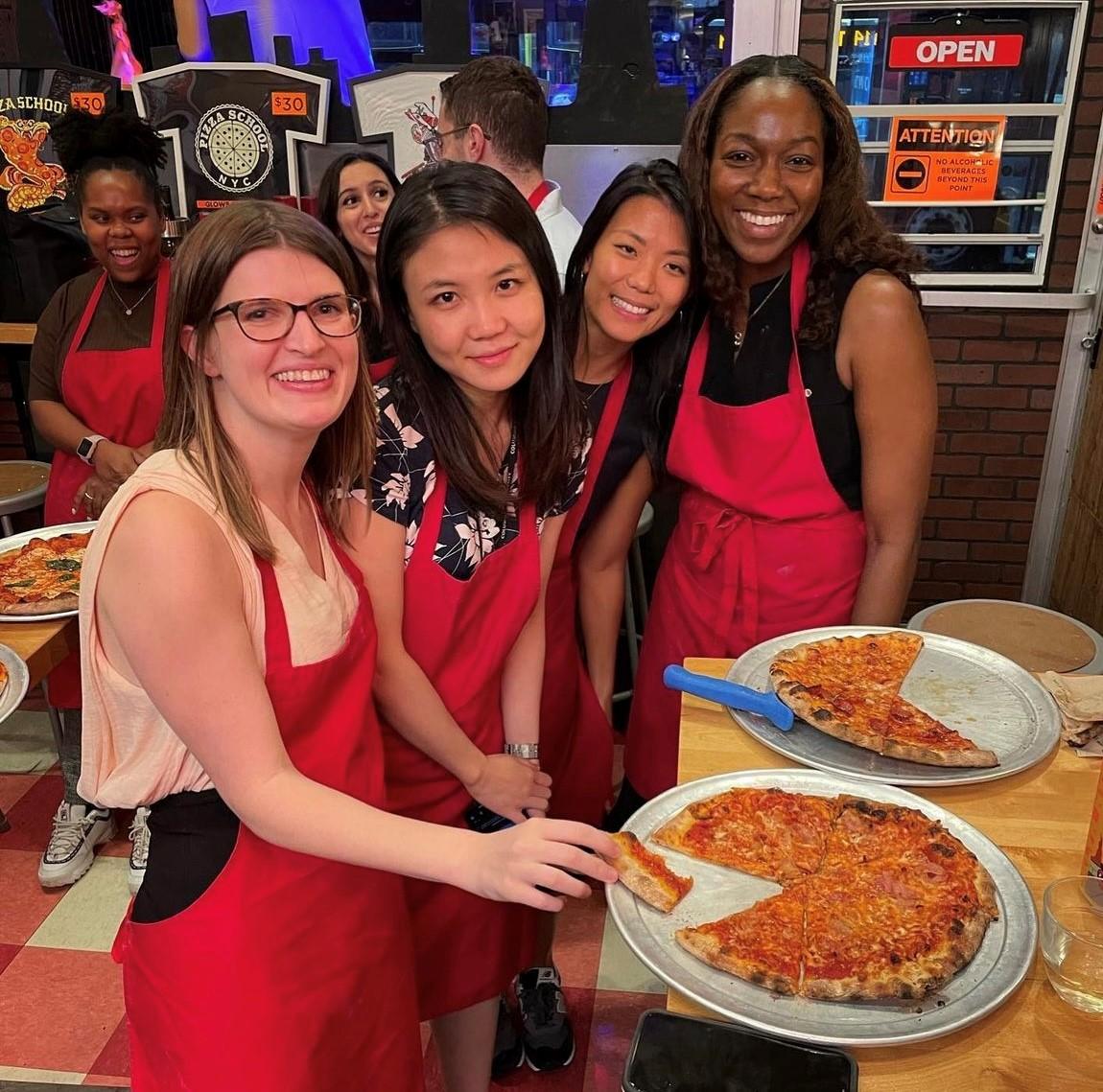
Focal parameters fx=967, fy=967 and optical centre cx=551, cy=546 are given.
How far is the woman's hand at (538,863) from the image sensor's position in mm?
1141

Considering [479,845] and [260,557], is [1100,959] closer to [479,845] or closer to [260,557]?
[479,845]

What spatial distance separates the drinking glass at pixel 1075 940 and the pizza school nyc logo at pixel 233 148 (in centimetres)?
404

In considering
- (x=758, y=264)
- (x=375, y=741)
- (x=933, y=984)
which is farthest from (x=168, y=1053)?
(x=758, y=264)

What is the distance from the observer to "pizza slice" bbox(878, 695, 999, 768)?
143 cm

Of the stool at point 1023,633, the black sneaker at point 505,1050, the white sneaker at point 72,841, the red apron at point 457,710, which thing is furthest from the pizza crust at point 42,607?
the stool at point 1023,633

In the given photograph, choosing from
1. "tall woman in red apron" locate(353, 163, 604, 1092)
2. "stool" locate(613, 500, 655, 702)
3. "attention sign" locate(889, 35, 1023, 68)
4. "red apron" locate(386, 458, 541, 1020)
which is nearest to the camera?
"tall woman in red apron" locate(353, 163, 604, 1092)

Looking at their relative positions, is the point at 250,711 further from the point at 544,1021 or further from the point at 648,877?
the point at 544,1021

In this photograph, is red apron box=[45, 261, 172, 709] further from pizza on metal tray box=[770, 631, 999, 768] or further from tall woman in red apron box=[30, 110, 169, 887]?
pizza on metal tray box=[770, 631, 999, 768]

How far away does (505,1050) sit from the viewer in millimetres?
2365

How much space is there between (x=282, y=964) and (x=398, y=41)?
3.63 meters

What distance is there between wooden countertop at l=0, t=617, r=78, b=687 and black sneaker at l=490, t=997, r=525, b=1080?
1.34 meters

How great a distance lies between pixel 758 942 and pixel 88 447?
273cm

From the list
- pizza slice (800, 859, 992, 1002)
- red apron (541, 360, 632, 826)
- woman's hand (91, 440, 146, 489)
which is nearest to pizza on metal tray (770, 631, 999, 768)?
pizza slice (800, 859, 992, 1002)

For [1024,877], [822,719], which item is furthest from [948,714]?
[1024,877]
